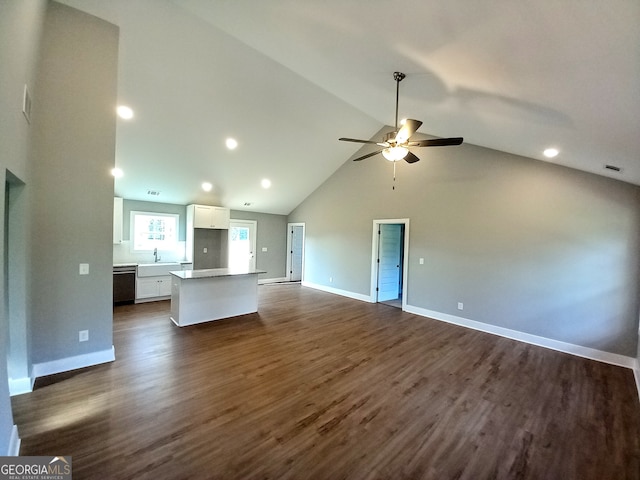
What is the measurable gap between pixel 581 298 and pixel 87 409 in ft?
19.7

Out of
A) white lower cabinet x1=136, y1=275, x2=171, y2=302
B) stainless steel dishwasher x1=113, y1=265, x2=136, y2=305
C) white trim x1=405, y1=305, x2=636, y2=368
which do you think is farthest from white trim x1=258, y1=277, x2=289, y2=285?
white trim x1=405, y1=305, x2=636, y2=368

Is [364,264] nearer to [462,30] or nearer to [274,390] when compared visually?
[274,390]

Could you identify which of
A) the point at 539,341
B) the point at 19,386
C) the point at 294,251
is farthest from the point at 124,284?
the point at 539,341

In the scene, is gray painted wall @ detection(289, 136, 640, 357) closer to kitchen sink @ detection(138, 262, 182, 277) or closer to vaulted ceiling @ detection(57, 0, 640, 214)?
vaulted ceiling @ detection(57, 0, 640, 214)

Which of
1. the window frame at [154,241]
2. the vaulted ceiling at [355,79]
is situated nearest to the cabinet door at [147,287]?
the window frame at [154,241]

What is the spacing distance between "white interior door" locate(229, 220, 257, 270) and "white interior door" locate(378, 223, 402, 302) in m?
3.94

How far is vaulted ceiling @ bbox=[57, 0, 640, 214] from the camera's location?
5.10 ft

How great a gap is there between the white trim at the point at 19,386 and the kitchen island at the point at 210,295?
1.93 m

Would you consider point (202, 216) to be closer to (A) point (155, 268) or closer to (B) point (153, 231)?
(B) point (153, 231)

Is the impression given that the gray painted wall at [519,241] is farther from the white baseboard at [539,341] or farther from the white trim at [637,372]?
the white trim at [637,372]

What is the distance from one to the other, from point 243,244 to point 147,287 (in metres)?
2.88

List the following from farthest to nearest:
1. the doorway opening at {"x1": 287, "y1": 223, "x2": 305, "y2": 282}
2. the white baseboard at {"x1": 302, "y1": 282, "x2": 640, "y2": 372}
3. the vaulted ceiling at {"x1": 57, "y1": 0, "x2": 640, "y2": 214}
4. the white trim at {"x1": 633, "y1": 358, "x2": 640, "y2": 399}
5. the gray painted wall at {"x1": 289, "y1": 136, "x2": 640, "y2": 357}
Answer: the doorway opening at {"x1": 287, "y1": 223, "x2": 305, "y2": 282}
the gray painted wall at {"x1": 289, "y1": 136, "x2": 640, "y2": 357}
the white baseboard at {"x1": 302, "y1": 282, "x2": 640, "y2": 372}
the white trim at {"x1": 633, "y1": 358, "x2": 640, "y2": 399}
the vaulted ceiling at {"x1": 57, "y1": 0, "x2": 640, "y2": 214}

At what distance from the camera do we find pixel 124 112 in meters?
4.05

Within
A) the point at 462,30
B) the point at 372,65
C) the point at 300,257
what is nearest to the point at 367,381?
the point at 462,30
